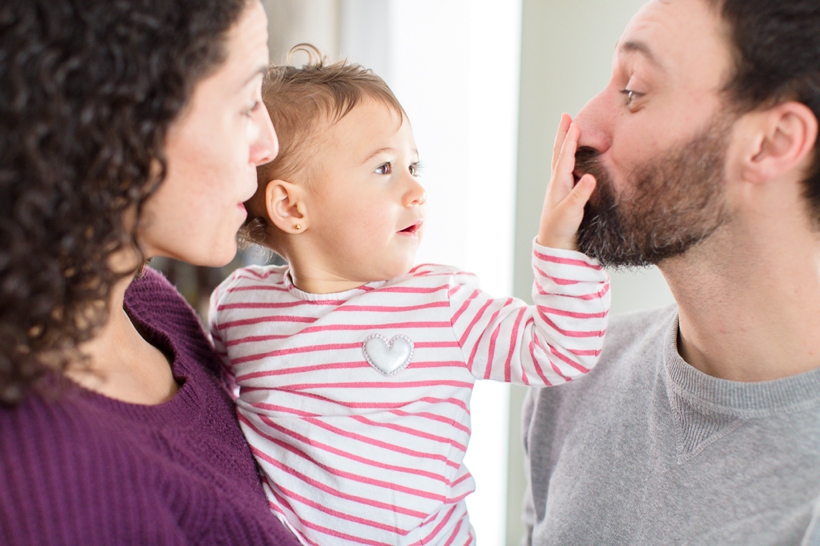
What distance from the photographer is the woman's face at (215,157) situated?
32.9 inches

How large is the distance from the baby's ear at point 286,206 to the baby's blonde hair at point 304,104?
2cm

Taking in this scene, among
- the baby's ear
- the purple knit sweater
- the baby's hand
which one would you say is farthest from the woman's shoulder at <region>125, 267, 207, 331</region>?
the baby's hand

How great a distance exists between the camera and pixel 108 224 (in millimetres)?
775

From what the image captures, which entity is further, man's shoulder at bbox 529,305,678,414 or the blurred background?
the blurred background

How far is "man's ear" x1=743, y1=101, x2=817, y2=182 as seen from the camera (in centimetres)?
96

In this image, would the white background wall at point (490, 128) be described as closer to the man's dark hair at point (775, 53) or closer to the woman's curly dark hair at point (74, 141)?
the man's dark hair at point (775, 53)

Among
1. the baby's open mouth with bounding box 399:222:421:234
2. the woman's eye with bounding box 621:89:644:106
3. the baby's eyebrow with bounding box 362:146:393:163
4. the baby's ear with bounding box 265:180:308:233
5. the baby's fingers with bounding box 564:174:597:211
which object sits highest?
the woman's eye with bounding box 621:89:644:106

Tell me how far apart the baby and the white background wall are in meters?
0.81

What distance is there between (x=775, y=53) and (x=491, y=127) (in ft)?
3.62

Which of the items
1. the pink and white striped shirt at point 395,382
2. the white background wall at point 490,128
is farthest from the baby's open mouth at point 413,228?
the white background wall at point 490,128

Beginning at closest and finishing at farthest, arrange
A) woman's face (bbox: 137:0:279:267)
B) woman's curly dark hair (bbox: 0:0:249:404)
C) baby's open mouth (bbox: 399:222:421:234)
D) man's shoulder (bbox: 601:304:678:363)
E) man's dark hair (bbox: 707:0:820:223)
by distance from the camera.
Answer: woman's curly dark hair (bbox: 0:0:249:404) < woman's face (bbox: 137:0:279:267) < man's dark hair (bbox: 707:0:820:223) < baby's open mouth (bbox: 399:222:421:234) < man's shoulder (bbox: 601:304:678:363)

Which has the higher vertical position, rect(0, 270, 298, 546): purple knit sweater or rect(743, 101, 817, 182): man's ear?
rect(743, 101, 817, 182): man's ear

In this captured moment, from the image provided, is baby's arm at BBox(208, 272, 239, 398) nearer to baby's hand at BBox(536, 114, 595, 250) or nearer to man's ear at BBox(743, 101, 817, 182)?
Answer: baby's hand at BBox(536, 114, 595, 250)

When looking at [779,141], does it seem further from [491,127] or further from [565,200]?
[491,127]
